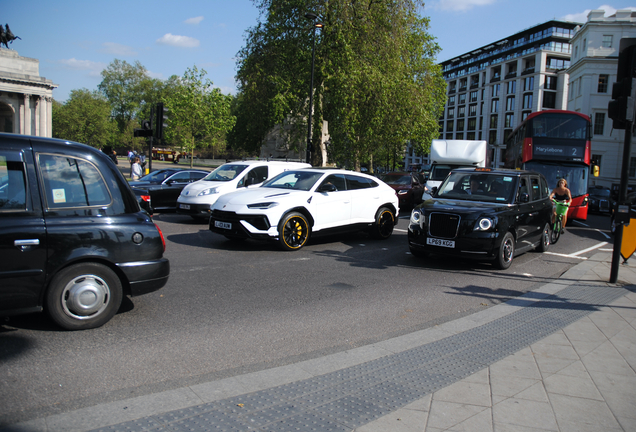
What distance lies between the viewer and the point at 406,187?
2152cm

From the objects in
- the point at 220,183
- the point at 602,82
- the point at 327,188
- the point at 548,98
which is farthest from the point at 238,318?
the point at 548,98

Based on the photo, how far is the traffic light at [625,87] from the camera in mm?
7129

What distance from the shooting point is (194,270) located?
741cm

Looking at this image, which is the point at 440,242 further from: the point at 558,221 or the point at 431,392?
the point at 558,221

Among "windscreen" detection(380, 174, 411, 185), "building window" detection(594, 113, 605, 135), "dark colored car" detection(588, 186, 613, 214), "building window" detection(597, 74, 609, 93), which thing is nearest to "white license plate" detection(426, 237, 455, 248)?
"windscreen" detection(380, 174, 411, 185)

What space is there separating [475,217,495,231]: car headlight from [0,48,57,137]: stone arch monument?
2424 inches

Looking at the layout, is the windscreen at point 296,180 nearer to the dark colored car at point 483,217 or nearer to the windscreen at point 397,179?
the dark colored car at point 483,217

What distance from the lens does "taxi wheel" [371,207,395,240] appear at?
36.8ft

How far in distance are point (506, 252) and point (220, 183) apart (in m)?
7.86

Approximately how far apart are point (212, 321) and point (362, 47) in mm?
24706

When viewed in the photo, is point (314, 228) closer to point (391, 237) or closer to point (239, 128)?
point (391, 237)

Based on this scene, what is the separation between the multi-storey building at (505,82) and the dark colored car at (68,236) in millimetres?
81343

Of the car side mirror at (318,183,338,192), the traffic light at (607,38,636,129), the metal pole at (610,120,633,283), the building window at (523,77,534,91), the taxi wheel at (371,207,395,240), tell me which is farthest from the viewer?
the building window at (523,77,534,91)

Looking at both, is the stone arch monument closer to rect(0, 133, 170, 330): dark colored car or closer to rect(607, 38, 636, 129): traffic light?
rect(0, 133, 170, 330): dark colored car
